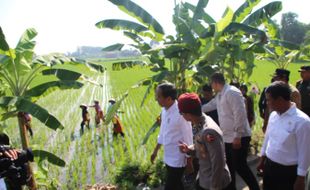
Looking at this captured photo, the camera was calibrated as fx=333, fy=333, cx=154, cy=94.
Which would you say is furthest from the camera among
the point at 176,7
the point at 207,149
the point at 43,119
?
the point at 176,7

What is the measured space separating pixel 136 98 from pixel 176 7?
1206 centimetres

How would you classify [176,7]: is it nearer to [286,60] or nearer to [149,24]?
[149,24]

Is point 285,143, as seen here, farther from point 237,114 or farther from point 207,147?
point 237,114

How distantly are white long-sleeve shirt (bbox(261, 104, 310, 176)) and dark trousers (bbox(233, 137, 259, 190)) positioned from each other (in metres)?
0.78

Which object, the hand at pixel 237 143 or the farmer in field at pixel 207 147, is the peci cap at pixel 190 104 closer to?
the farmer in field at pixel 207 147

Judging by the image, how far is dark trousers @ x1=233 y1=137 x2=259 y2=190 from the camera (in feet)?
11.4

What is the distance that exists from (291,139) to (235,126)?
1.10 metres

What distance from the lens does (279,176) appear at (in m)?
2.70

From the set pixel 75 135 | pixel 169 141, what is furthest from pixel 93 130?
pixel 169 141

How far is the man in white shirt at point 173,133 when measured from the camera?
10.4ft

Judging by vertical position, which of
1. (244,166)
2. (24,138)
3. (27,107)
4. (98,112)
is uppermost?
(27,107)

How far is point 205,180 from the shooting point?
2.61m

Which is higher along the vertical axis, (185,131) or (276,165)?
(185,131)

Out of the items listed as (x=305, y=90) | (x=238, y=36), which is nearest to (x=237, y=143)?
(x=305, y=90)
